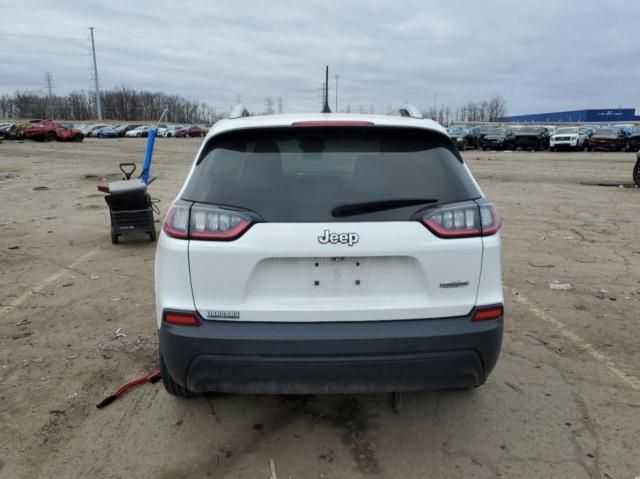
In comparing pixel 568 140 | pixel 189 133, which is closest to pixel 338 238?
pixel 568 140

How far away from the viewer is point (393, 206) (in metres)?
2.48

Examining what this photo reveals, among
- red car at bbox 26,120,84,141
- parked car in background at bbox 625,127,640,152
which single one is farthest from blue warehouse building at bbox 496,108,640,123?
red car at bbox 26,120,84,141

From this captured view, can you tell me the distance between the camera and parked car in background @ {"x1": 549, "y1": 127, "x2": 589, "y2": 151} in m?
34.5

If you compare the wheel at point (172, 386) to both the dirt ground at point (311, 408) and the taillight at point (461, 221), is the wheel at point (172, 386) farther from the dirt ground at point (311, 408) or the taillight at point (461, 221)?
the taillight at point (461, 221)

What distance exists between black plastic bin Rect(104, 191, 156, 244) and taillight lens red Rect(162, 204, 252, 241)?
5.08 metres

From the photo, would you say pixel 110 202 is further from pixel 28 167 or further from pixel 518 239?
pixel 28 167

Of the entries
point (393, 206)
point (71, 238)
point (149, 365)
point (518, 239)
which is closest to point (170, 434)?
point (149, 365)

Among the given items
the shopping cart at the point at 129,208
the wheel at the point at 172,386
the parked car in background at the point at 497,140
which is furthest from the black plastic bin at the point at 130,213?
the parked car in background at the point at 497,140

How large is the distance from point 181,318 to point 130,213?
17.3ft

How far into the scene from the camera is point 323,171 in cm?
263

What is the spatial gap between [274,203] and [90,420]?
188 cm

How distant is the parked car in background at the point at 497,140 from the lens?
118 ft

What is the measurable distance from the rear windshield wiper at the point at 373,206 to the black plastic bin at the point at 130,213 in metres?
5.44

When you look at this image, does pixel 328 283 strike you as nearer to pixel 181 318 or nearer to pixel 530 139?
pixel 181 318
